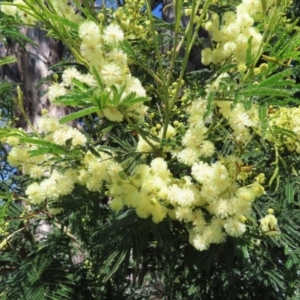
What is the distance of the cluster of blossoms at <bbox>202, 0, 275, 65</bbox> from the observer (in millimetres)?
1168

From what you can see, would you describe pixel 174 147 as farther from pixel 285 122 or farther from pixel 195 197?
pixel 285 122

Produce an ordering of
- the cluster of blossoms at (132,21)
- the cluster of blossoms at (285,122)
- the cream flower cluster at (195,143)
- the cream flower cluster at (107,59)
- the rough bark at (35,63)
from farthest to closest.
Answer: the rough bark at (35,63) → the cluster of blossoms at (132,21) → the cluster of blossoms at (285,122) → the cream flower cluster at (195,143) → the cream flower cluster at (107,59)

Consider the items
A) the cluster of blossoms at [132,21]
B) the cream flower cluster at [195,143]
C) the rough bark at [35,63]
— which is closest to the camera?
the cream flower cluster at [195,143]

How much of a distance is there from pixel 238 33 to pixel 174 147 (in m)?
0.30

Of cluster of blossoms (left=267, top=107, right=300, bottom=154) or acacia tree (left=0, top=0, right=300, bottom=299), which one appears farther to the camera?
cluster of blossoms (left=267, top=107, right=300, bottom=154)

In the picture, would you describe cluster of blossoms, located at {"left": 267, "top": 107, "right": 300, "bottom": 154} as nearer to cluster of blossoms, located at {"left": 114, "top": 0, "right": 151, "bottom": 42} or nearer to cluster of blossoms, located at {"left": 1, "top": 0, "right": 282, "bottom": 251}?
cluster of blossoms, located at {"left": 1, "top": 0, "right": 282, "bottom": 251}

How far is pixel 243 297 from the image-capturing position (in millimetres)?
1737

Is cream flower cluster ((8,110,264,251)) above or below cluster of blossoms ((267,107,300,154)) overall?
below

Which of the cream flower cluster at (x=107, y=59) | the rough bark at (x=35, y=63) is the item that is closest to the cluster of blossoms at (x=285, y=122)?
the cream flower cluster at (x=107, y=59)

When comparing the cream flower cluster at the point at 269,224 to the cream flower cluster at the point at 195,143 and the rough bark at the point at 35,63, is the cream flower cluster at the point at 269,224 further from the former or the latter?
the rough bark at the point at 35,63

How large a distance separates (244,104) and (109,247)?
0.56 meters

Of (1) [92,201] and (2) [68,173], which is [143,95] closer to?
(2) [68,173]

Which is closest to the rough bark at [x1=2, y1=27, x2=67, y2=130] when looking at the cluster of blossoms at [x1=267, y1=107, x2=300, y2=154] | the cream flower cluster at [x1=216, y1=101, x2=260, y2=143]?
the cluster of blossoms at [x1=267, y1=107, x2=300, y2=154]

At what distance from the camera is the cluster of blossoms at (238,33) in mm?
1168
